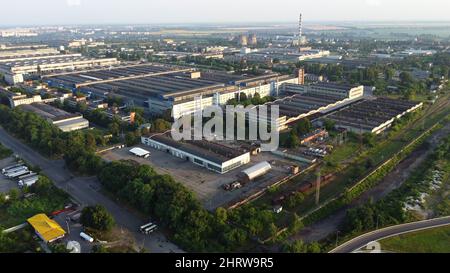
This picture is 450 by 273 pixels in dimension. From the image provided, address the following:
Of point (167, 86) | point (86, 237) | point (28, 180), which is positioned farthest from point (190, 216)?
point (167, 86)

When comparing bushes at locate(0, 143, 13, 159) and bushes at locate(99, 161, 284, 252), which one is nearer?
bushes at locate(99, 161, 284, 252)

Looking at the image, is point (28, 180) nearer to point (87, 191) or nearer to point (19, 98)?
point (87, 191)

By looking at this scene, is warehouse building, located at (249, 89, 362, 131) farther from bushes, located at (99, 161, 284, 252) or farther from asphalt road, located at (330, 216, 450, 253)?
asphalt road, located at (330, 216, 450, 253)

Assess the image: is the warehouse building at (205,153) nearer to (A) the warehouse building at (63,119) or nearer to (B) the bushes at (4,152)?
(A) the warehouse building at (63,119)

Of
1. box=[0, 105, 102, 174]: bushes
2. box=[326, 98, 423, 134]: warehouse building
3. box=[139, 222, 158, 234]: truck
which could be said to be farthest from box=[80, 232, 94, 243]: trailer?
box=[326, 98, 423, 134]: warehouse building

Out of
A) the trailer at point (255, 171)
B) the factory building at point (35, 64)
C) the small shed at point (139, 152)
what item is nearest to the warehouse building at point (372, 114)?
the trailer at point (255, 171)

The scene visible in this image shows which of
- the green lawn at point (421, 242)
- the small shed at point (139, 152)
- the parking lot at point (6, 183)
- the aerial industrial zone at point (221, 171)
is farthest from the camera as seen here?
the small shed at point (139, 152)
